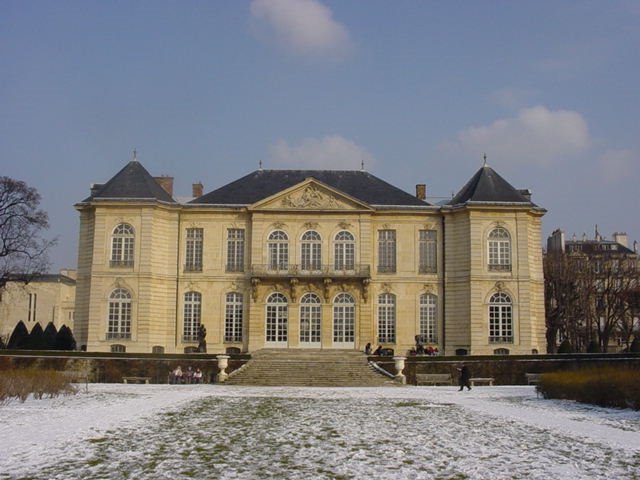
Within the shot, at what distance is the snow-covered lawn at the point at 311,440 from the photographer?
9742 millimetres

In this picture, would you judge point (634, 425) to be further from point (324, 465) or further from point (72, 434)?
point (72, 434)

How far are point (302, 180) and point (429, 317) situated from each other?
909cm

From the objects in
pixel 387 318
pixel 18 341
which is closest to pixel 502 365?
pixel 387 318

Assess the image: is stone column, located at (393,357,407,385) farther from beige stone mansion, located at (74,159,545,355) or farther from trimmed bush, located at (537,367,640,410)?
trimmed bush, located at (537,367,640,410)

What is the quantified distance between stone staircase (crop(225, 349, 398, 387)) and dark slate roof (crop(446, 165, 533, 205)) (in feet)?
31.3

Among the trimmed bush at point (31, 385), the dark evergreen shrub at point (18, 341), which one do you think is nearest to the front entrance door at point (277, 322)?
the dark evergreen shrub at point (18, 341)

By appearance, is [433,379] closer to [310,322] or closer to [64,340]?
[310,322]

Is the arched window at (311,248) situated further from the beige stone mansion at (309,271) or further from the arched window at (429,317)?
the arched window at (429,317)

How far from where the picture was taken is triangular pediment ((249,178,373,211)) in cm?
3634

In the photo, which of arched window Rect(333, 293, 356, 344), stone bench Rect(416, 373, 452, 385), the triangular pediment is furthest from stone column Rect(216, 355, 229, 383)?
the triangular pediment

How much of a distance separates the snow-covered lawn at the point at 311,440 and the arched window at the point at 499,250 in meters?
17.3

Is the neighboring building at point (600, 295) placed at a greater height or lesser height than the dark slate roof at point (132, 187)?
lesser

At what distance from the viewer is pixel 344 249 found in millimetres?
36438

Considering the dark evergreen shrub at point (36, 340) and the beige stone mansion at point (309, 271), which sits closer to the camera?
the dark evergreen shrub at point (36, 340)
